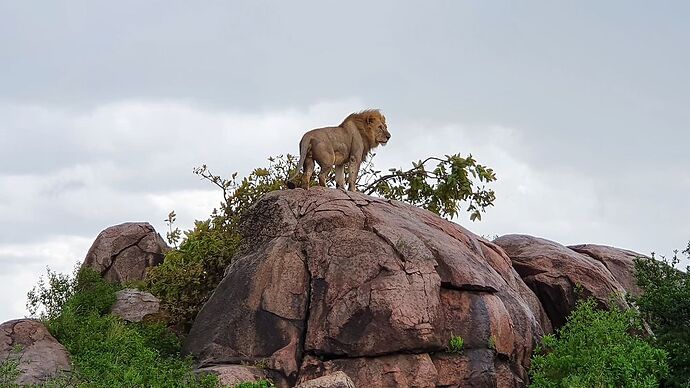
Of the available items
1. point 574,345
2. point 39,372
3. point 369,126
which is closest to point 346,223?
point 369,126

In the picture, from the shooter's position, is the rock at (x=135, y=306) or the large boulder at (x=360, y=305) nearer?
the large boulder at (x=360, y=305)

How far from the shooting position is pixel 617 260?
2247 centimetres

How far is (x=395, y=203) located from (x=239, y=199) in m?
3.85

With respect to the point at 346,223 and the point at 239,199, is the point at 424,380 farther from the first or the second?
the point at 239,199

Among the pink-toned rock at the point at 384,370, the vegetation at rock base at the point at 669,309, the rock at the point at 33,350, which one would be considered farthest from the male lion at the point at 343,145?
the vegetation at rock base at the point at 669,309

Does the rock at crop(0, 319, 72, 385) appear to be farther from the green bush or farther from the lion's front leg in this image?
the green bush

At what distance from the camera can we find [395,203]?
18.1 m

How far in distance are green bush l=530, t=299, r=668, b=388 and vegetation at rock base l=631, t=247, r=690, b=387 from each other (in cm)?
65

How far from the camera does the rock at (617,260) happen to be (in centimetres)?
2197

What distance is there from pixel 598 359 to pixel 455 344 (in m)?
2.20

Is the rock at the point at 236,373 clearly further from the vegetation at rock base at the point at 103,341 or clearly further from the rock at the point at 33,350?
the rock at the point at 33,350

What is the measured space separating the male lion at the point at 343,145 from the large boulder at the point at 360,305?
0.65 m

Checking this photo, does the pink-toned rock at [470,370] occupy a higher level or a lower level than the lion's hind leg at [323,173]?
lower

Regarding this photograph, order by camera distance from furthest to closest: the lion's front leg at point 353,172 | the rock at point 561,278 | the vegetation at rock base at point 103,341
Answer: the rock at point 561,278 < the lion's front leg at point 353,172 < the vegetation at rock base at point 103,341
